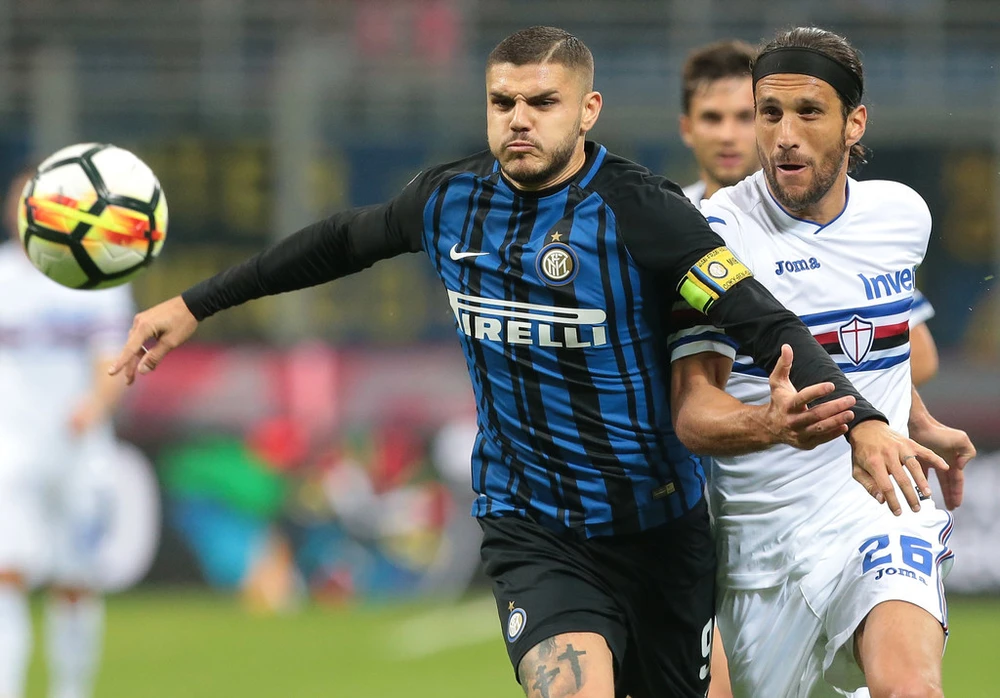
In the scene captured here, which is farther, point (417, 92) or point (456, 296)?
point (417, 92)

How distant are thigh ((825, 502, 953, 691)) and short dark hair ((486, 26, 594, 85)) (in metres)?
1.55

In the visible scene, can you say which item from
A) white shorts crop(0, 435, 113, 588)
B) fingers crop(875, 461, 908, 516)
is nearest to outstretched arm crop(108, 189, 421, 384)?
fingers crop(875, 461, 908, 516)

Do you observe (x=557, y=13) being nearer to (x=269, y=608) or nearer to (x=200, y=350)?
(x=200, y=350)

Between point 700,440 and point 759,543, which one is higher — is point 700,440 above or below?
above

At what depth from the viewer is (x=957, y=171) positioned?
1323cm

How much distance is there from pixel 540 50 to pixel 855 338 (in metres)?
1.19

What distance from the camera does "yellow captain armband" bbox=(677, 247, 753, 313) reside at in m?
4.24

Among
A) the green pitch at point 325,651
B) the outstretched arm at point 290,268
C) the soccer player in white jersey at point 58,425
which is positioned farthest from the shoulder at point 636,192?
the green pitch at point 325,651

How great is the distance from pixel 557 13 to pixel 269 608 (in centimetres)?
607

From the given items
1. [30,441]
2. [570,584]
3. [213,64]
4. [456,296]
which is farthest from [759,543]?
[213,64]

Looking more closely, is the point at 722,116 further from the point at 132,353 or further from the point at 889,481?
the point at 889,481

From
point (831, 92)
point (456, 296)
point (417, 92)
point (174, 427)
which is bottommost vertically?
point (174, 427)

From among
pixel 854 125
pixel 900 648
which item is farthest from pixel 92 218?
pixel 900 648

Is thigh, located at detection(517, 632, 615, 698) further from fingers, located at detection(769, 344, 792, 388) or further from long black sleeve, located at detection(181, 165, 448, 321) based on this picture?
long black sleeve, located at detection(181, 165, 448, 321)
